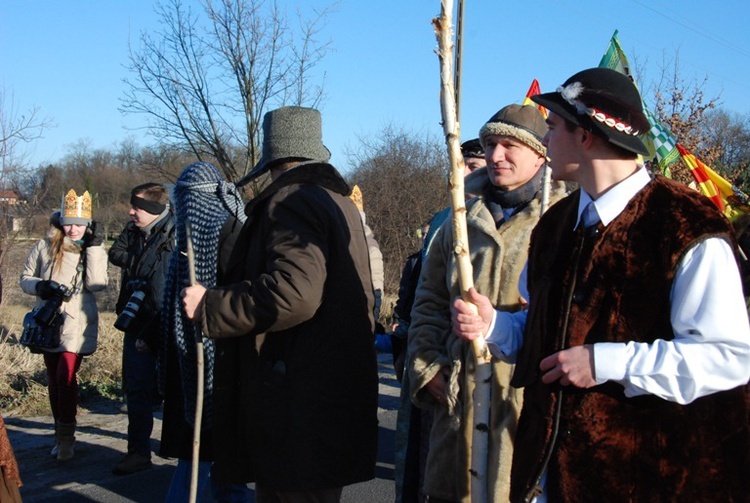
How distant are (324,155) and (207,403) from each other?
1.30 m

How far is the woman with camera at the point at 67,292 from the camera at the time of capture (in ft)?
19.1

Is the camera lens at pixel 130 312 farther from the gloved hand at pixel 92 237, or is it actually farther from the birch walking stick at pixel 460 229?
the birch walking stick at pixel 460 229

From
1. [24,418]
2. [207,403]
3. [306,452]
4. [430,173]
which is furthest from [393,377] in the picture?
[430,173]

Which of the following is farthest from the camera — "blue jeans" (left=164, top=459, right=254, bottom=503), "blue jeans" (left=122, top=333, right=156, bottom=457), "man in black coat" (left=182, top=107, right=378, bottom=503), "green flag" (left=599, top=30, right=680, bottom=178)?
"blue jeans" (left=122, top=333, right=156, bottom=457)

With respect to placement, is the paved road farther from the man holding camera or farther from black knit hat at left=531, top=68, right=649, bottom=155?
black knit hat at left=531, top=68, right=649, bottom=155

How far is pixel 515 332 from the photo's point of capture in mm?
2420

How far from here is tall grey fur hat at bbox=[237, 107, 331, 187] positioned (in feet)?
11.1

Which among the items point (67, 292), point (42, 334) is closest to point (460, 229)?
point (42, 334)

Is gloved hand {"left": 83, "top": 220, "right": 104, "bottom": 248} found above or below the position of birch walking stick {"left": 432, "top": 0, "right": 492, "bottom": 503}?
above

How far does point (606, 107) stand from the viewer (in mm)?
2129

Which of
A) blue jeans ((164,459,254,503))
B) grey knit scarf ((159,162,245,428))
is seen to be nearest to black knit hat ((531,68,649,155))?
grey knit scarf ((159,162,245,428))

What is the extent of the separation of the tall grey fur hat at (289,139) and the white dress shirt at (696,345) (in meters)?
1.82

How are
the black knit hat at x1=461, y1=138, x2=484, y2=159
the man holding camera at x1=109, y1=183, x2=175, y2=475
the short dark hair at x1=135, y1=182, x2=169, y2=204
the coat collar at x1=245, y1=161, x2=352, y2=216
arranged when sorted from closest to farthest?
the coat collar at x1=245, y1=161, x2=352, y2=216
the black knit hat at x1=461, y1=138, x2=484, y2=159
the man holding camera at x1=109, y1=183, x2=175, y2=475
the short dark hair at x1=135, y1=182, x2=169, y2=204

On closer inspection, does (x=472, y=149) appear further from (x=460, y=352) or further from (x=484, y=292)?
(x=460, y=352)
